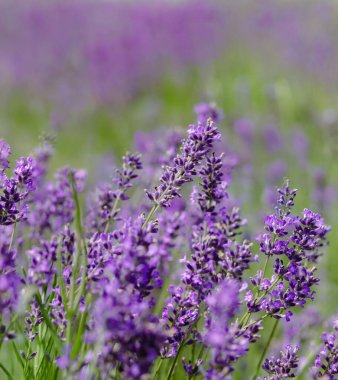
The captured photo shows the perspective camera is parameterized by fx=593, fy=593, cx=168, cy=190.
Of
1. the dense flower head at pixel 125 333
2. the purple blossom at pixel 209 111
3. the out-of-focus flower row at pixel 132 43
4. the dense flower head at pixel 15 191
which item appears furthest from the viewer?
the out-of-focus flower row at pixel 132 43

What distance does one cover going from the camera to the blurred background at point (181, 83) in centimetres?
639

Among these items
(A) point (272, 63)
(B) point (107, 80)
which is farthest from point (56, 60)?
(A) point (272, 63)

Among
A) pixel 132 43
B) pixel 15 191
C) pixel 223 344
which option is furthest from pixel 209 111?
pixel 132 43

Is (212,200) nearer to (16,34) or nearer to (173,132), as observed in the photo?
(173,132)

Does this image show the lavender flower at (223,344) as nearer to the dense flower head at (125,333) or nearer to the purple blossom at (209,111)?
the dense flower head at (125,333)

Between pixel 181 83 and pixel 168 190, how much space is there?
8587 millimetres

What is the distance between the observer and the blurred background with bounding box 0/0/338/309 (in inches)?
251

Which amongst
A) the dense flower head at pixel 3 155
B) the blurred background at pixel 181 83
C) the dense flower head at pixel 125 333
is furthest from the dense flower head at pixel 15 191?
the blurred background at pixel 181 83

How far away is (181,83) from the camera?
10.1 m

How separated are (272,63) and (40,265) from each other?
10023 millimetres

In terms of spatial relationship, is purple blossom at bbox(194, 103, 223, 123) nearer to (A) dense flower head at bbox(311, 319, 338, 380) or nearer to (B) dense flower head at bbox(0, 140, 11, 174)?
(B) dense flower head at bbox(0, 140, 11, 174)

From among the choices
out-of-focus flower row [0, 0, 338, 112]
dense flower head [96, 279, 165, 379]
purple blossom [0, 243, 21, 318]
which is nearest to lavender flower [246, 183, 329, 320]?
dense flower head [96, 279, 165, 379]

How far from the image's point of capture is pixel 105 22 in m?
12.9

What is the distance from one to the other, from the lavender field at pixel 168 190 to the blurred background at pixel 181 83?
0.04 meters
